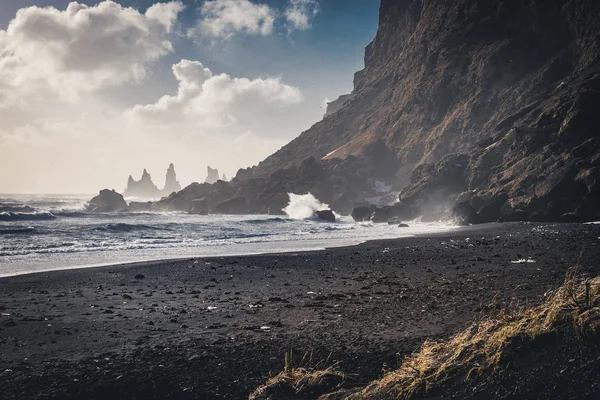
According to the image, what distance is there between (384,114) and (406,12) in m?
54.7

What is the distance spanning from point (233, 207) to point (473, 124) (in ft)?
201

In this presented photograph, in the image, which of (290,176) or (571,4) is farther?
(290,176)

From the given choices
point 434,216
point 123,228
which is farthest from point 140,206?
point 434,216

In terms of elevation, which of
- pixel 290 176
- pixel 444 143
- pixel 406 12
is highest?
pixel 406 12

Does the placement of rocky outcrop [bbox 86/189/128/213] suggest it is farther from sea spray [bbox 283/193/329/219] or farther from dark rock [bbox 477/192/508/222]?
dark rock [bbox 477/192/508/222]

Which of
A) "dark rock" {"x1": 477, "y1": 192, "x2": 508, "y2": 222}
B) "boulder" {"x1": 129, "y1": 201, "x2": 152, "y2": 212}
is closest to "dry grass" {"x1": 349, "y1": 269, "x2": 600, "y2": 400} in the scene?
"dark rock" {"x1": 477, "y1": 192, "x2": 508, "y2": 222}

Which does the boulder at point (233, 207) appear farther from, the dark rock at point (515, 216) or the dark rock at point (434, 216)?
the dark rock at point (515, 216)

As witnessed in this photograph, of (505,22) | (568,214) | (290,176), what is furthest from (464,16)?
(568,214)

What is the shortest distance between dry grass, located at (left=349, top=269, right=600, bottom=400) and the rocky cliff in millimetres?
33965

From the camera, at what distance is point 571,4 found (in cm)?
5919

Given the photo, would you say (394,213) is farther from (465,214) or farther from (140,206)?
(140,206)

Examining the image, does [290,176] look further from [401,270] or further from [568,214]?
[401,270]

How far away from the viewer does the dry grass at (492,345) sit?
281 centimetres

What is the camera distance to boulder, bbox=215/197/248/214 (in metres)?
97.8
